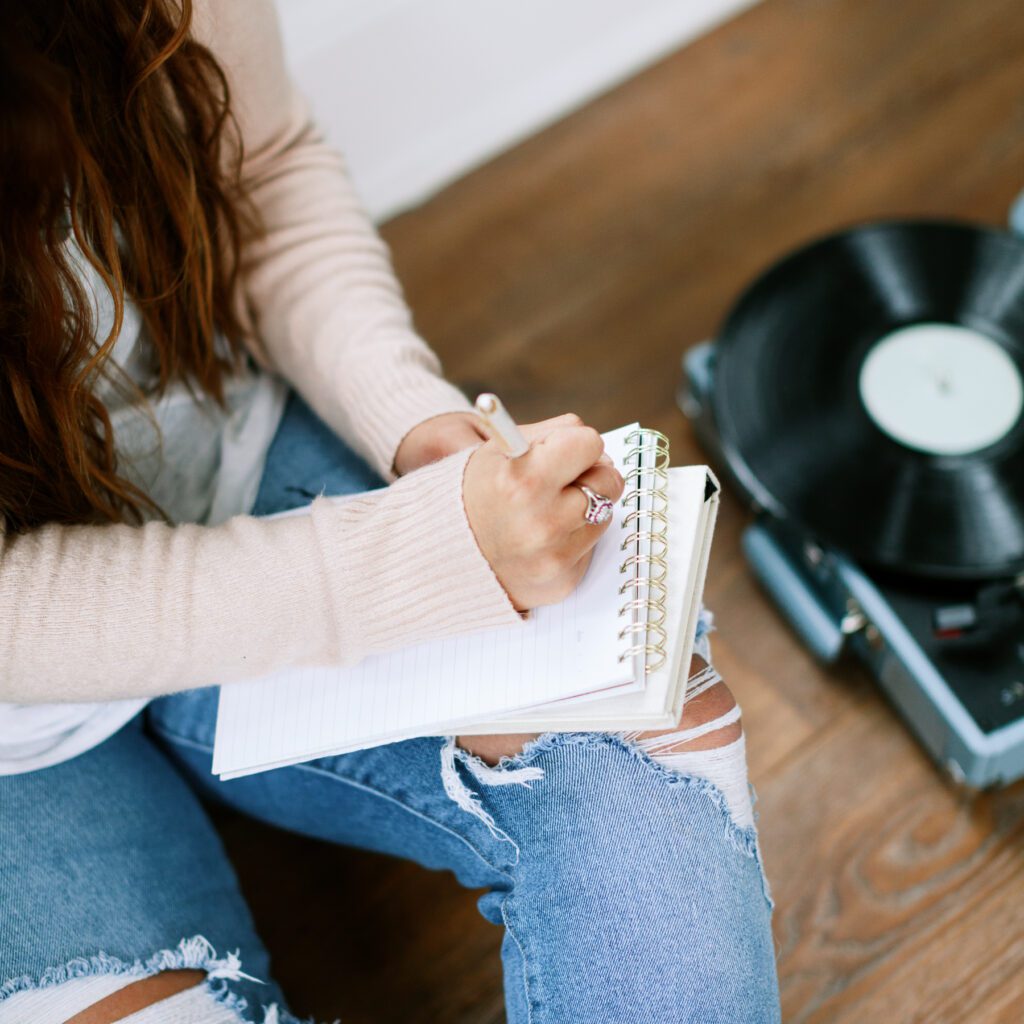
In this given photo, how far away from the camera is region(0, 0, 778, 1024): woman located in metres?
0.61

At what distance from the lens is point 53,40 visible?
58 centimetres

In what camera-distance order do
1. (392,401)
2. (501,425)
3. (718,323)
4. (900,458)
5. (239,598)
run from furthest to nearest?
1. (718,323)
2. (900,458)
3. (392,401)
4. (239,598)
5. (501,425)

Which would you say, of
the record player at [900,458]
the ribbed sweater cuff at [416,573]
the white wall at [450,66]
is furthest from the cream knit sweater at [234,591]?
the white wall at [450,66]

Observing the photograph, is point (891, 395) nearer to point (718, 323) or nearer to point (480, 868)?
point (718, 323)

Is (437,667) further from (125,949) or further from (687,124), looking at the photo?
(687,124)

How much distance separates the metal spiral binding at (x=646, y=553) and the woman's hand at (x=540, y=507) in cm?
2

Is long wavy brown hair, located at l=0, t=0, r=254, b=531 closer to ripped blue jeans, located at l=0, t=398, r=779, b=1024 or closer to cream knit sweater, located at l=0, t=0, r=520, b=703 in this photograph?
cream knit sweater, located at l=0, t=0, r=520, b=703

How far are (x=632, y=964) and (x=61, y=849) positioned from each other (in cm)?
39

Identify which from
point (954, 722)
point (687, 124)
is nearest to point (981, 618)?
point (954, 722)

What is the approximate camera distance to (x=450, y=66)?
56.9 inches

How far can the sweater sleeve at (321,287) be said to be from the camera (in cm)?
76

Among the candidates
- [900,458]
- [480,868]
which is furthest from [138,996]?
[900,458]

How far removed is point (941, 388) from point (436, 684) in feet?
2.11

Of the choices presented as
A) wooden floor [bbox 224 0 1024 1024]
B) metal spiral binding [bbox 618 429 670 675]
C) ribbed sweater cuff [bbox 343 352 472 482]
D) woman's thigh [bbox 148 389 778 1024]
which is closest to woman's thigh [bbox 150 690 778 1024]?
woman's thigh [bbox 148 389 778 1024]
